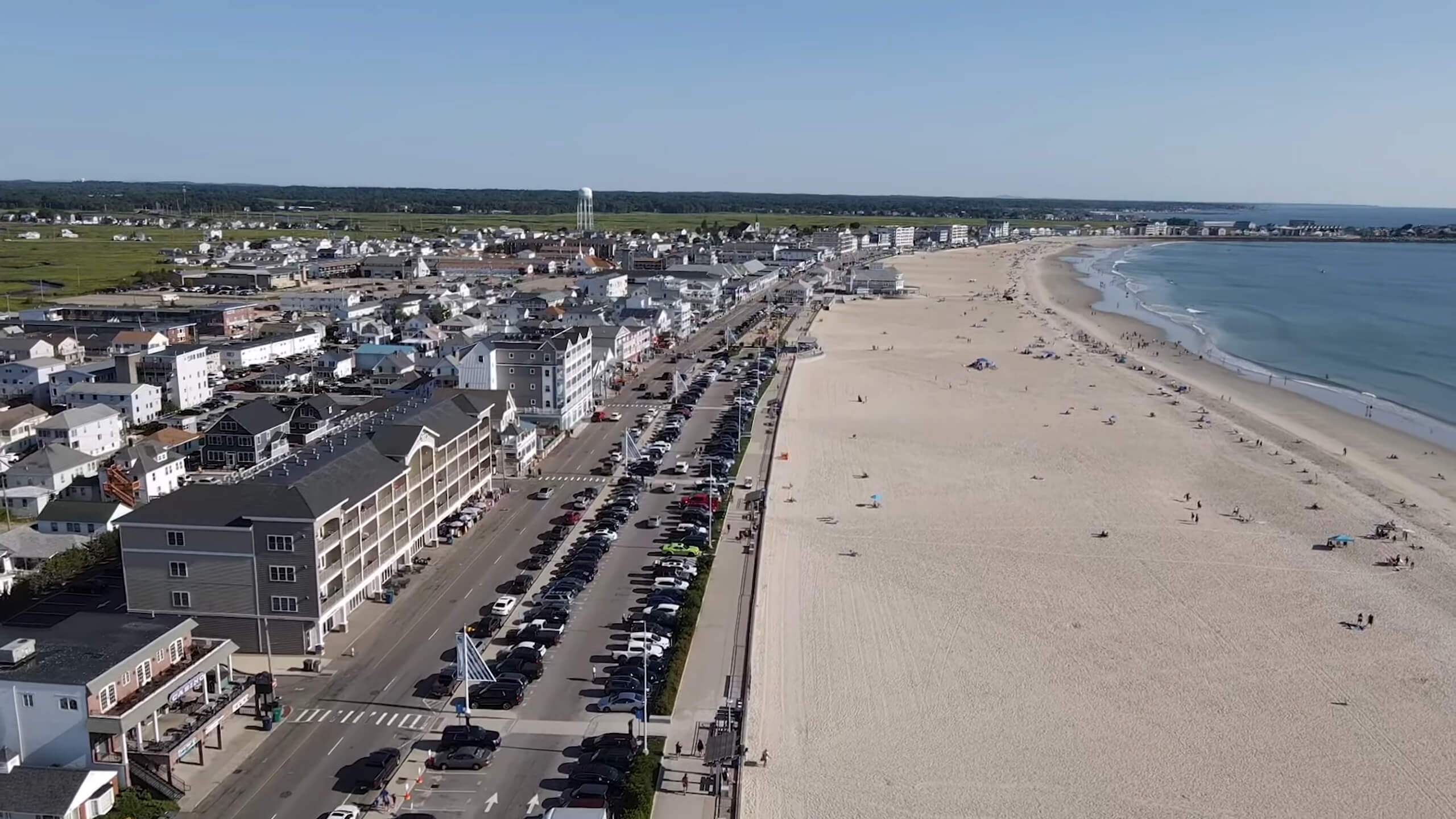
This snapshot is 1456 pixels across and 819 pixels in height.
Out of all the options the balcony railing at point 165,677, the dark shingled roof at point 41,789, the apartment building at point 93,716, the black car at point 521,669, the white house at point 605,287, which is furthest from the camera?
the white house at point 605,287

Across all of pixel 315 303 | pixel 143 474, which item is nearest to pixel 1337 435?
pixel 143 474

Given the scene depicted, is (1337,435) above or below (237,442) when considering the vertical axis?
below

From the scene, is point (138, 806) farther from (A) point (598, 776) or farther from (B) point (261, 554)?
(A) point (598, 776)

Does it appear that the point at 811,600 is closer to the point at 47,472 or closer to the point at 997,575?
the point at 997,575

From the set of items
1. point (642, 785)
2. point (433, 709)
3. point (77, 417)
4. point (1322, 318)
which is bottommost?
point (433, 709)

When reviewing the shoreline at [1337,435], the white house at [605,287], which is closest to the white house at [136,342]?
the white house at [605,287]

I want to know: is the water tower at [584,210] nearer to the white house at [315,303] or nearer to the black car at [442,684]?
the white house at [315,303]

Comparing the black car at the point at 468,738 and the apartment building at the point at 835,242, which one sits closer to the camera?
the black car at the point at 468,738

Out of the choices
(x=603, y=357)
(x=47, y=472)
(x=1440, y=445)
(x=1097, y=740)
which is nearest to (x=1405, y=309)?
(x=1440, y=445)
